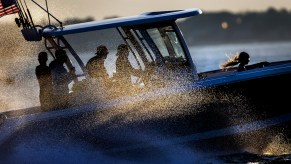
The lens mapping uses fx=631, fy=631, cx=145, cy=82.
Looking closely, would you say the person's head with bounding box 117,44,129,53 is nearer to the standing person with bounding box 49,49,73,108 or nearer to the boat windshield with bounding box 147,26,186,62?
the boat windshield with bounding box 147,26,186,62

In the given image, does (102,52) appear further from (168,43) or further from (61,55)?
(168,43)

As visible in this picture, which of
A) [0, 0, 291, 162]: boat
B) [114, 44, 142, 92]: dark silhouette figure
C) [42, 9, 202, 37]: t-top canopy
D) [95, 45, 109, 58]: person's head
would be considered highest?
[42, 9, 202, 37]: t-top canopy

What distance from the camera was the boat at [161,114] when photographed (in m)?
9.61

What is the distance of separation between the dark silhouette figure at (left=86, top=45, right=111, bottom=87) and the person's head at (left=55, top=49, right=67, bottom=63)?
0.41 metres

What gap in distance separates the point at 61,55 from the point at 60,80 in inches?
20.0

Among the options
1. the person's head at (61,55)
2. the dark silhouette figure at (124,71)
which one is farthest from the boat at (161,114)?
the person's head at (61,55)

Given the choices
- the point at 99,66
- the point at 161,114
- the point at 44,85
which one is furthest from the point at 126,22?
the point at 44,85

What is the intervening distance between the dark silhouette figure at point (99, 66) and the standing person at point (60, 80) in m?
0.37

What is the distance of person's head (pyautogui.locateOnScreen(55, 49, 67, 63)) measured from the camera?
10231 millimetres

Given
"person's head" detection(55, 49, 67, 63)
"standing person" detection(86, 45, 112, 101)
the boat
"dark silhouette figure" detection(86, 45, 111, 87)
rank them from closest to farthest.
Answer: the boat
"standing person" detection(86, 45, 112, 101)
"dark silhouette figure" detection(86, 45, 111, 87)
"person's head" detection(55, 49, 67, 63)

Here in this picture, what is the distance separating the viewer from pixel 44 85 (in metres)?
10.1

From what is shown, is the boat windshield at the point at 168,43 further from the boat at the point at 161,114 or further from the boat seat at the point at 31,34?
the boat seat at the point at 31,34

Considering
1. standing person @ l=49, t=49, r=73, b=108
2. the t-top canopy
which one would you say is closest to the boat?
the t-top canopy

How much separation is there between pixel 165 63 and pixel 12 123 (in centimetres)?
256
